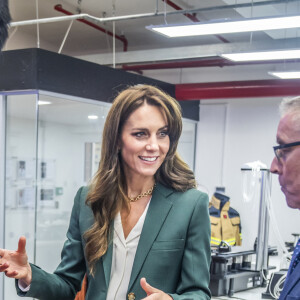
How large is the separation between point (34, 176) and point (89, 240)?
3.61 metres

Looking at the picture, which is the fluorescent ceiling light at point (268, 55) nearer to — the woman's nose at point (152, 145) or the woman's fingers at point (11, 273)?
the woman's nose at point (152, 145)

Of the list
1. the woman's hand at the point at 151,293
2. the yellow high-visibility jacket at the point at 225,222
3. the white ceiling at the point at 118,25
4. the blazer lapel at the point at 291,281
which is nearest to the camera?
the blazer lapel at the point at 291,281

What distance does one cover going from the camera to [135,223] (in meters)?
1.76

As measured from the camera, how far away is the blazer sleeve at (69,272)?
5.75ft

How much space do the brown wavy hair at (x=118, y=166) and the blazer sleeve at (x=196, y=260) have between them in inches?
5.8

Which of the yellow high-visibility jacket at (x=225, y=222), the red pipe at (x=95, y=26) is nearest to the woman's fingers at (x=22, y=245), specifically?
the red pipe at (x=95, y=26)

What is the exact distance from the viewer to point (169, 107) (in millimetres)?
1802

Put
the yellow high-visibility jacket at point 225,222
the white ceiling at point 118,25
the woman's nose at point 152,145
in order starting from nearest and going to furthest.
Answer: the woman's nose at point 152,145 → the white ceiling at point 118,25 → the yellow high-visibility jacket at point 225,222

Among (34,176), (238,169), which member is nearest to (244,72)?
(238,169)

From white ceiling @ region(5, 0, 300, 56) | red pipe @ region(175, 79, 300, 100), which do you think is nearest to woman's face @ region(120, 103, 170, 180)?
white ceiling @ region(5, 0, 300, 56)

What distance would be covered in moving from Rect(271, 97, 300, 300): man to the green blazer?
0.40 metres

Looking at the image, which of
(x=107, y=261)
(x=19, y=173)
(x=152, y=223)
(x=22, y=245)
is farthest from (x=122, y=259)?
(x=19, y=173)

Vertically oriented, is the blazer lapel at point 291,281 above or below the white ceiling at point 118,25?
below

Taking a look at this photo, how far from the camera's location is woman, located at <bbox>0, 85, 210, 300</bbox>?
1.65 meters
